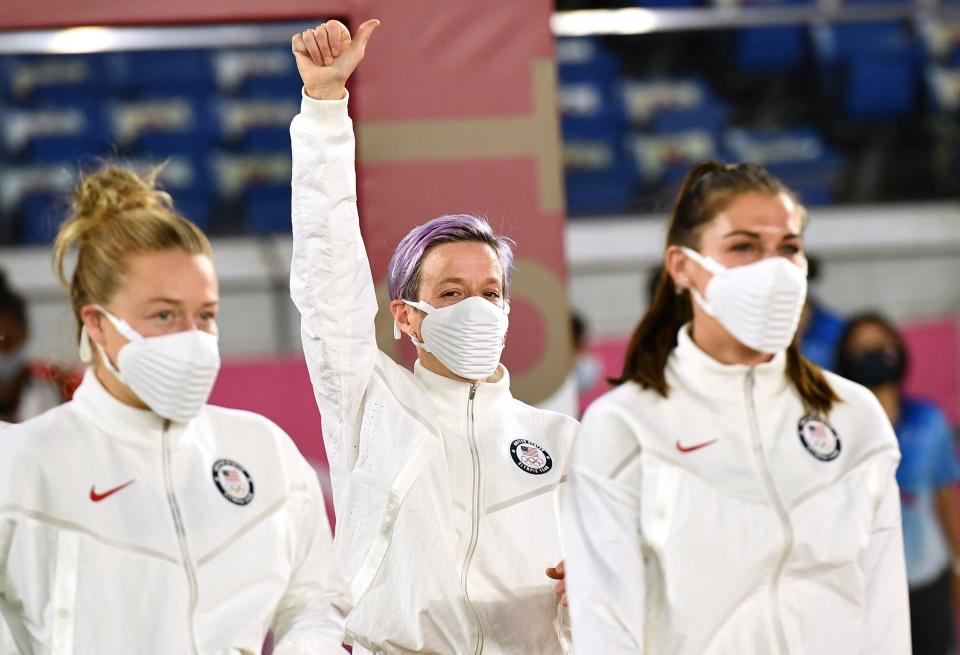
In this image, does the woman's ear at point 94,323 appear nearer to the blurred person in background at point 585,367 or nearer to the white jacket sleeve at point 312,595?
the white jacket sleeve at point 312,595

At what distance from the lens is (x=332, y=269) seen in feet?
9.00

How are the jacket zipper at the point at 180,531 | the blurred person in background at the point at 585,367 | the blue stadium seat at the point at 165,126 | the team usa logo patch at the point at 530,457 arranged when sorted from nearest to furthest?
the jacket zipper at the point at 180,531 < the team usa logo patch at the point at 530,457 < the blurred person in background at the point at 585,367 < the blue stadium seat at the point at 165,126

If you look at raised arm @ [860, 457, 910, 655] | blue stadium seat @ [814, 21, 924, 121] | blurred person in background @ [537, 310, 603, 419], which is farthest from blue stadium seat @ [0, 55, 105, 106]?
raised arm @ [860, 457, 910, 655]

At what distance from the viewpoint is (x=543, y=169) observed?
3850 mm

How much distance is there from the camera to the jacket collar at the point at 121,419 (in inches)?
105

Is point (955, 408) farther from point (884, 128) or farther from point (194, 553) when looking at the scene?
point (194, 553)

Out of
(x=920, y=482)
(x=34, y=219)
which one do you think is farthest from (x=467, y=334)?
(x=34, y=219)

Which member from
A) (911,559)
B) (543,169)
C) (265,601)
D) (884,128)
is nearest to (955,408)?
(911,559)

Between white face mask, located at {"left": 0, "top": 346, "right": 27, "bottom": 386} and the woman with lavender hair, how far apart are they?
1842 millimetres

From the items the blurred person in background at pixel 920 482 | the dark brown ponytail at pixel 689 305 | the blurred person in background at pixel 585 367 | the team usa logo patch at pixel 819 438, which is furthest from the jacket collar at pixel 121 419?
the blurred person in background at pixel 585 367

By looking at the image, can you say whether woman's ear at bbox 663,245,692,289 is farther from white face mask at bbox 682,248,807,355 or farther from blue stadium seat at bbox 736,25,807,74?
blue stadium seat at bbox 736,25,807,74

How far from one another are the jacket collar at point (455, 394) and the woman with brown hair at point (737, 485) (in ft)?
1.05

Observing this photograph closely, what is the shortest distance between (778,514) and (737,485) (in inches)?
3.5

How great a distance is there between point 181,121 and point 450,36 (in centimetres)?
565
